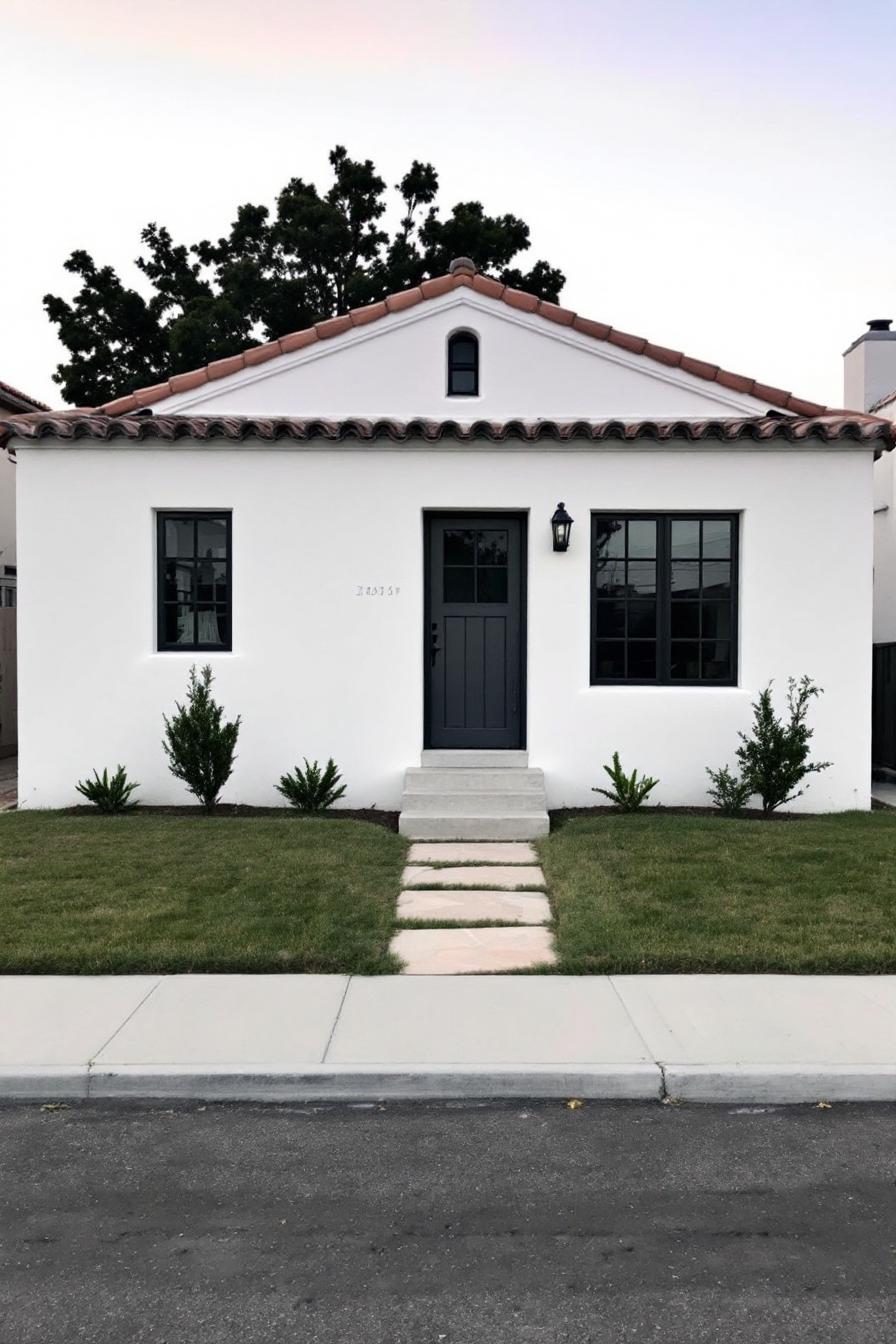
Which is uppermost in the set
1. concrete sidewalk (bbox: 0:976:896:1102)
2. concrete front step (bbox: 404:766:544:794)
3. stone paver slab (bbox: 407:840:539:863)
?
concrete front step (bbox: 404:766:544:794)

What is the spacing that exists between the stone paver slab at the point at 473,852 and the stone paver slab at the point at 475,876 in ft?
0.50

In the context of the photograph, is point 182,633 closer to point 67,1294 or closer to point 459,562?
point 459,562

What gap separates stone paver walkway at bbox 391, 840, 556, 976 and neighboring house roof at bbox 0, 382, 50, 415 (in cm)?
1139

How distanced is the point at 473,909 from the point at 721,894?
1.73 metres

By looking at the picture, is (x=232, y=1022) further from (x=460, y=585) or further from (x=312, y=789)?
(x=460, y=585)

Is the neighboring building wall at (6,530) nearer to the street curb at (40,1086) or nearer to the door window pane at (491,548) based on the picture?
the door window pane at (491,548)

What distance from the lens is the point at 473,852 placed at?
8.30 m

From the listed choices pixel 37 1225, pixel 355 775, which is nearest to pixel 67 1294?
pixel 37 1225

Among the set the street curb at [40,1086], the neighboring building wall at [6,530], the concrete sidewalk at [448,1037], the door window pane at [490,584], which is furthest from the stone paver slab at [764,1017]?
the neighboring building wall at [6,530]

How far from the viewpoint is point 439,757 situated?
9.91 metres

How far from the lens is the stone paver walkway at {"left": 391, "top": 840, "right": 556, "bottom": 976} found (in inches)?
229

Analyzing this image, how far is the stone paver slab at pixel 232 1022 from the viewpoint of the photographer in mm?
4445

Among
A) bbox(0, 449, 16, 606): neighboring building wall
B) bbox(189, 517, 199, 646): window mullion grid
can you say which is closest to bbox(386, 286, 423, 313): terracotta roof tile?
bbox(189, 517, 199, 646): window mullion grid

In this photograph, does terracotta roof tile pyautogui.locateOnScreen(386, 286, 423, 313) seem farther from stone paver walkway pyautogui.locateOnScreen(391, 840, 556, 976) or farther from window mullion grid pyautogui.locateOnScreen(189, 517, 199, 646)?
stone paver walkway pyautogui.locateOnScreen(391, 840, 556, 976)
